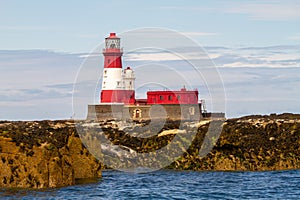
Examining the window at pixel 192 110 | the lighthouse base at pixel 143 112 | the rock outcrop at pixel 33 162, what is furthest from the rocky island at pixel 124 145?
the window at pixel 192 110

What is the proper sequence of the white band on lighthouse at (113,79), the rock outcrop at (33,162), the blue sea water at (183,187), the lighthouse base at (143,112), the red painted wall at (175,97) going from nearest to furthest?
the blue sea water at (183,187)
the rock outcrop at (33,162)
the lighthouse base at (143,112)
the red painted wall at (175,97)
the white band on lighthouse at (113,79)

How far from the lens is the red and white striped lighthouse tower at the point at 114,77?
3068 inches

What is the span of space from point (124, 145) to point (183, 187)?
16.9m

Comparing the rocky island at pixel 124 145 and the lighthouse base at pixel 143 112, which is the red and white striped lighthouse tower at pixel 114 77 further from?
the rocky island at pixel 124 145

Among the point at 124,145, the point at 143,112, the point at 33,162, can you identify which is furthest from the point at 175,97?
the point at 33,162

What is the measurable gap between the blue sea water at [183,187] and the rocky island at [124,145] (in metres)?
1.10

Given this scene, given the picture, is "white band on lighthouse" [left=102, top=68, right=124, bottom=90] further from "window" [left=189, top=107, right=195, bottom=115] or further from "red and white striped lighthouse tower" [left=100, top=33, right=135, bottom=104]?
"window" [left=189, top=107, right=195, bottom=115]

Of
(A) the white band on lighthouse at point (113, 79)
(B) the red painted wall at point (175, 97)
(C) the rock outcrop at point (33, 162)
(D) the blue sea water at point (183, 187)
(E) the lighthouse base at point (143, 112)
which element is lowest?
(D) the blue sea water at point (183, 187)

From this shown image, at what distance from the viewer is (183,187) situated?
35.7 metres

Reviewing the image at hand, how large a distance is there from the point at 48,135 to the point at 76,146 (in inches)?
92.1

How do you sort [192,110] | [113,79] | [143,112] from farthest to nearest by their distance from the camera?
[192,110], [113,79], [143,112]

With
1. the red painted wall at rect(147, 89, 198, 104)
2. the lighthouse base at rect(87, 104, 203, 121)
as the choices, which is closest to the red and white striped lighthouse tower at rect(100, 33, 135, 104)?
the lighthouse base at rect(87, 104, 203, 121)

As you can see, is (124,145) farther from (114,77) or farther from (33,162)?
(114,77)

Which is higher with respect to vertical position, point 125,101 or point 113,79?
point 113,79
